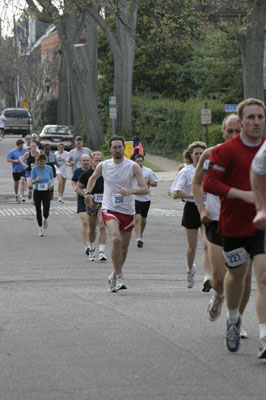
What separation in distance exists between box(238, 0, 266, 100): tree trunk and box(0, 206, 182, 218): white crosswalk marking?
3.95m

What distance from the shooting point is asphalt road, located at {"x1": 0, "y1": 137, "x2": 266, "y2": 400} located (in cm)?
617

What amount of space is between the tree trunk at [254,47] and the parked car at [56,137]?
23.9 meters

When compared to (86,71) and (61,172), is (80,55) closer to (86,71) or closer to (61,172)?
(86,71)

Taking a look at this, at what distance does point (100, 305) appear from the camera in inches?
400

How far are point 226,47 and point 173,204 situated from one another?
71.5 feet

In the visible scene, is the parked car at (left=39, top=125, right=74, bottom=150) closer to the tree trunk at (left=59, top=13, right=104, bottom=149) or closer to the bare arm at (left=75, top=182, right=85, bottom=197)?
the tree trunk at (left=59, top=13, right=104, bottom=149)

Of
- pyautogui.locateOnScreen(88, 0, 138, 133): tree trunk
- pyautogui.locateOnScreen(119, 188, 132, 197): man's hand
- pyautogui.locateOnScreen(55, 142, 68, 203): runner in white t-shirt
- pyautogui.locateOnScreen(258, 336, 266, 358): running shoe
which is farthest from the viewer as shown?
pyautogui.locateOnScreen(88, 0, 138, 133): tree trunk

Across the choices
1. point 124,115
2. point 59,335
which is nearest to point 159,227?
point 59,335

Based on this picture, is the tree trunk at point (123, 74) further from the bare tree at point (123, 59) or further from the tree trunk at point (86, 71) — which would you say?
the tree trunk at point (86, 71)

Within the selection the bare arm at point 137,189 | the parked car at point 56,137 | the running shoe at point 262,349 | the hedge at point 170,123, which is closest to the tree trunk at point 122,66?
the hedge at point 170,123

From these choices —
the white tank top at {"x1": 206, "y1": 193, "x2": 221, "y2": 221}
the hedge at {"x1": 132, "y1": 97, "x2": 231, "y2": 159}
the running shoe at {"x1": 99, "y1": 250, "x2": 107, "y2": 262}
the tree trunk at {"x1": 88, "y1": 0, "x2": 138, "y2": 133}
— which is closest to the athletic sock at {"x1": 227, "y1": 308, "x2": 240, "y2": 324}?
the white tank top at {"x1": 206, "y1": 193, "x2": 221, "y2": 221}

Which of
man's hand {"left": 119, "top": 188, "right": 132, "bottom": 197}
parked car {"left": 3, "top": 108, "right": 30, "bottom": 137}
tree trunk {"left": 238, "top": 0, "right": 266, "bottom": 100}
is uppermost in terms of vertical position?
tree trunk {"left": 238, "top": 0, "right": 266, "bottom": 100}

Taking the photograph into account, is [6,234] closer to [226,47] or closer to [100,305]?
[100,305]

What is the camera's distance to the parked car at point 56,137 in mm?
49000
